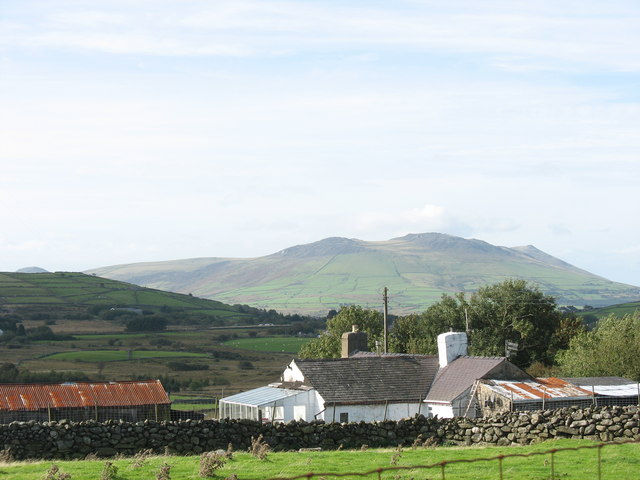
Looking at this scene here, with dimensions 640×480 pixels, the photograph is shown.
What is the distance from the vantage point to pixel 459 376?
44.3 meters

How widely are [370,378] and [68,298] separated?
462ft

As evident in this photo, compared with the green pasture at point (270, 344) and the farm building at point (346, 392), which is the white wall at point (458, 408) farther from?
the green pasture at point (270, 344)

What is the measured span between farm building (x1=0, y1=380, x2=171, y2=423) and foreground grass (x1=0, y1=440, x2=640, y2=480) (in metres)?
12.5

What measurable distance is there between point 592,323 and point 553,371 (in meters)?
106

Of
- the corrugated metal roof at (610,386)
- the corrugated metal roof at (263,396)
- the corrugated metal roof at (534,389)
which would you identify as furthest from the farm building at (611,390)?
the corrugated metal roof at (263,396)

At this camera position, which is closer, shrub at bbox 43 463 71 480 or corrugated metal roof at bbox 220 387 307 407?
shrub at bbox 43 463 71 480

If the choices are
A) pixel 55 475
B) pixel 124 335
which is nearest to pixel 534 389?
pixel 55 475

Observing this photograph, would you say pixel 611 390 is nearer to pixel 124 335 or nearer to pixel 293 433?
pixel 293 433

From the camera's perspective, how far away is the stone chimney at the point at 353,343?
183ft

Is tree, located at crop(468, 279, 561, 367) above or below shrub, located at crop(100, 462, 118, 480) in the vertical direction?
above

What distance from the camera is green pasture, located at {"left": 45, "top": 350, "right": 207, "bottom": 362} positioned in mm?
108500

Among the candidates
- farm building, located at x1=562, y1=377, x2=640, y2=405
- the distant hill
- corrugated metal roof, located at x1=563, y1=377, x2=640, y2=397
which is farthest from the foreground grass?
the distant hill

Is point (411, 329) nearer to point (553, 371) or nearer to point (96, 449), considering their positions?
point (553, 371)

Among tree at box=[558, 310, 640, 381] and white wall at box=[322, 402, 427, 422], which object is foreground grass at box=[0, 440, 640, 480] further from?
tree at box=[558, 310, 640, 381]
